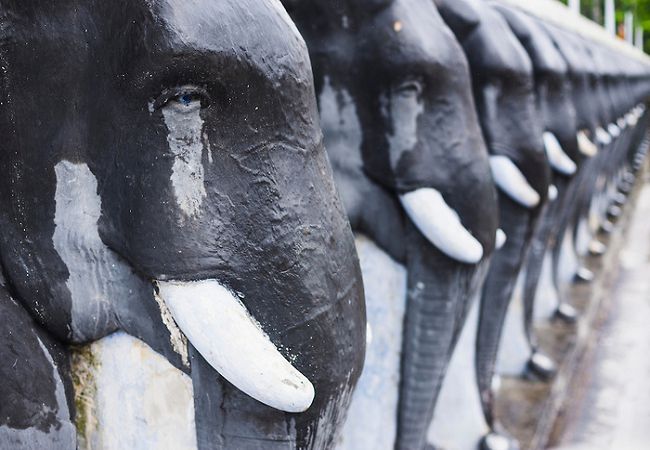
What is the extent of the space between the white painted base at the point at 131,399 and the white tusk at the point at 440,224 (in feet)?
1.90

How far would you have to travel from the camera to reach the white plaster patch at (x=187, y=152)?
629 millimetres

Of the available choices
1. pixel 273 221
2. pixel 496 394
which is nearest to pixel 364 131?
pixel 273 221

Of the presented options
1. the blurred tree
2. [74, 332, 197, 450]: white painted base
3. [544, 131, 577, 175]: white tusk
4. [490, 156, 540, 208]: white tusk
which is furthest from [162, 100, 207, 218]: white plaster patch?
the blurred tree

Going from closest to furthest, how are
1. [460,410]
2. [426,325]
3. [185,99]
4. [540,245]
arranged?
[185,99] → [426,325] → [460,410] → [540,245]

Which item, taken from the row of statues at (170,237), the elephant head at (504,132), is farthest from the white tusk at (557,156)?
the row of statues at (170,237)

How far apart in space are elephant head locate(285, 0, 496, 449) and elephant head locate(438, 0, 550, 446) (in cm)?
30

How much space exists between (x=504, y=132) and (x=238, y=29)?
1.08m

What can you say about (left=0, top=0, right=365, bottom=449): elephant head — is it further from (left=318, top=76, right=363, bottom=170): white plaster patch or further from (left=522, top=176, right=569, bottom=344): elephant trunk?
(left=522, top=176, right=569, bottom=344): elephant trunk

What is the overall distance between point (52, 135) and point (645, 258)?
188 inches

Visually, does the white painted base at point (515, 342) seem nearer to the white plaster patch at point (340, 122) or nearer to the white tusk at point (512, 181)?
the white tusk at point (512, 181)

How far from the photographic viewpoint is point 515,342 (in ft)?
8.39

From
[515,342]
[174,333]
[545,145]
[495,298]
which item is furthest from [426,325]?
[515,342]

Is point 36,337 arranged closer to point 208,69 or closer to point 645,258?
point 208,69

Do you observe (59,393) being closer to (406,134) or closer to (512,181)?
(406,134)
